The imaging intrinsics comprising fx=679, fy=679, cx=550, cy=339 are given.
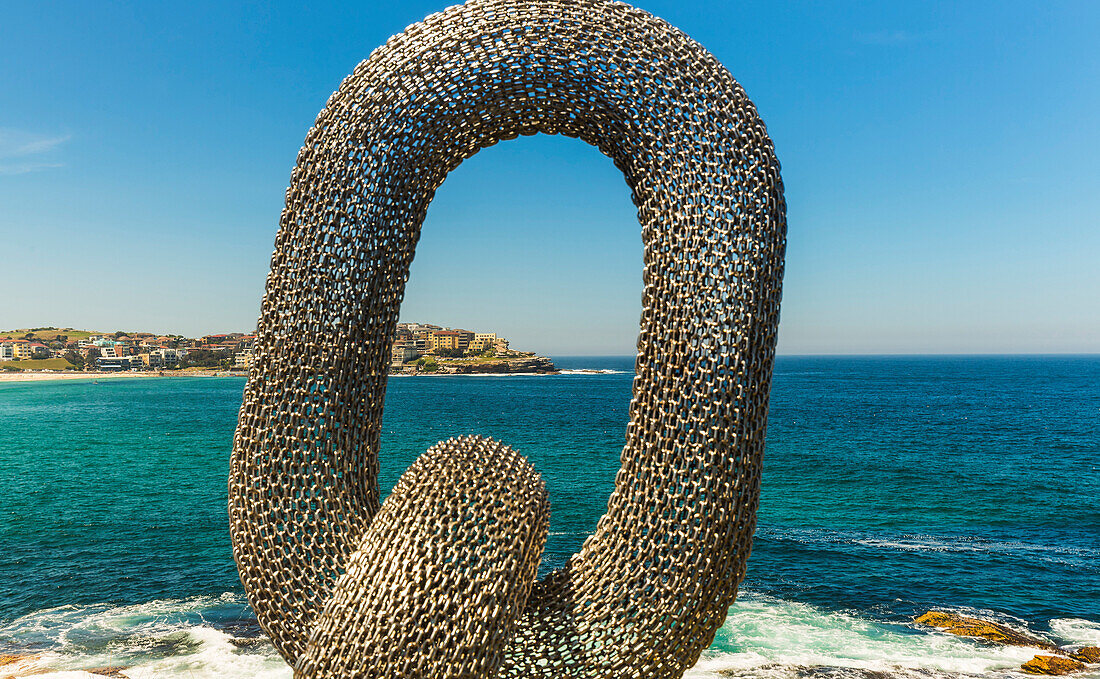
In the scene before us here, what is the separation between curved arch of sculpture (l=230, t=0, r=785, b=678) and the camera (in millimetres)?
3752

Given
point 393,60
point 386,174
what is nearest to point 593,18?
point 393,60

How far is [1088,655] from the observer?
42.3 ft

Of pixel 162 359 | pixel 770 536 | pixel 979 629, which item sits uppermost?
pixel 162 359

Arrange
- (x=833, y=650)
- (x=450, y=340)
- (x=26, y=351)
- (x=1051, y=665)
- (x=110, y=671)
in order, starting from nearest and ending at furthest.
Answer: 1. (x=110, y=671)
2. (x=1051, y=665)
3. (x=833, y=650)
4. (x=26, y=351)
5. (x=450, y=340)

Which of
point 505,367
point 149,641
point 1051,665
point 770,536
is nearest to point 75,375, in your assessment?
point 505,367

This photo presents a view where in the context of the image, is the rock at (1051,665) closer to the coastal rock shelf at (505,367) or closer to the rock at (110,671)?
the rock at (110,671)

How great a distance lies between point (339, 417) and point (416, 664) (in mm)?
1613

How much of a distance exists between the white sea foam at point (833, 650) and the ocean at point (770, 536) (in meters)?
0.07

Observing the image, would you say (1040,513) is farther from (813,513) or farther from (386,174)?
(386,174)

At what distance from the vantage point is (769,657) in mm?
12570

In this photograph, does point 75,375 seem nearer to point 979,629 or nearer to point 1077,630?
point 979,629

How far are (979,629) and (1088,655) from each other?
7.02ft

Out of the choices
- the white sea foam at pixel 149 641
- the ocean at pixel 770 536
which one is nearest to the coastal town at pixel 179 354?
the ocean at pixel 770 536

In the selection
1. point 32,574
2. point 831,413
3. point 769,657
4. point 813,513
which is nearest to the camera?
point 769,657
